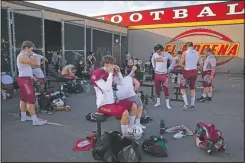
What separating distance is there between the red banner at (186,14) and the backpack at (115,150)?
14.6 m

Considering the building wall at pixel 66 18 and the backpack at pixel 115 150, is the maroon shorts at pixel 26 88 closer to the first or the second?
the backpack at pixel 115 150

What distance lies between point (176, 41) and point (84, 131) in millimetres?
13906

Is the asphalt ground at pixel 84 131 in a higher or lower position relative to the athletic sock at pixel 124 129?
lower

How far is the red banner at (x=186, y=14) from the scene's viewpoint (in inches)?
576

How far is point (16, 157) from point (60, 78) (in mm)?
4847

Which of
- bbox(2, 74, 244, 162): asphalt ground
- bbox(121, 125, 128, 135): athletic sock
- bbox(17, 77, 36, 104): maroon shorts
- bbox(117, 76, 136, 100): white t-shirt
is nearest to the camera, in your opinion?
bbox(2, 74, 244, 162): asphalt ground

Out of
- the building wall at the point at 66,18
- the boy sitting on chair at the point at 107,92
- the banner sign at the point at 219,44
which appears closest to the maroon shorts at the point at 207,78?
the boy sitting on chair at the point at 107,92

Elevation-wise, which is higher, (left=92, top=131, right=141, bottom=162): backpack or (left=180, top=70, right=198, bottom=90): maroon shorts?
(left=180, top=70, right=198, bottom=90): maroon shorts

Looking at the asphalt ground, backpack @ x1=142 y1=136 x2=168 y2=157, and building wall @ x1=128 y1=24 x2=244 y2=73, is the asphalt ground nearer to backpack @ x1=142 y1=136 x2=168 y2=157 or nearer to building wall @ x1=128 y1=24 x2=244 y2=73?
backpack @ x1=142 y1=136 x2=168 y2=157

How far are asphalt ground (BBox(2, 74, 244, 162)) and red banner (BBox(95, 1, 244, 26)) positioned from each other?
10.4 metres

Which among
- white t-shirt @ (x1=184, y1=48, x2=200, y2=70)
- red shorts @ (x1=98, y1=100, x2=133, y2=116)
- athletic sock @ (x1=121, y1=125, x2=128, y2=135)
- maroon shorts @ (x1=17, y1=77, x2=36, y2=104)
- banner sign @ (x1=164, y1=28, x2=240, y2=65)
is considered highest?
banner sign @ (x1=164, y1=28, x2=240, y2=65)

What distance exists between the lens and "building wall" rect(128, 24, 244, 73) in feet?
48.3

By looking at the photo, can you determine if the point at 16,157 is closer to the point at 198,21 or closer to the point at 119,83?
the point at 119,83

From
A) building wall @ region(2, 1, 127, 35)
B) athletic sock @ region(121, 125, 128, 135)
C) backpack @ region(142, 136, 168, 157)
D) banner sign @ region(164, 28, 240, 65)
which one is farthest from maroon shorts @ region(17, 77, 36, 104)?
banner sign @ region(164, 28, 240, 65)
